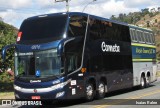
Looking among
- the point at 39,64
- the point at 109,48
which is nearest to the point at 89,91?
the point at 39,64

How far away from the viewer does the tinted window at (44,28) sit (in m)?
17.3

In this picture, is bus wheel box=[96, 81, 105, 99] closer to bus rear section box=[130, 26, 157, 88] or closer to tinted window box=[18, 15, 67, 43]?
tinted window box=[18, 15, 67, 43]

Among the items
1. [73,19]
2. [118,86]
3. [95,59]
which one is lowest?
[118,86]

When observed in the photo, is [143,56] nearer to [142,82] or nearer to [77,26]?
[142,82]

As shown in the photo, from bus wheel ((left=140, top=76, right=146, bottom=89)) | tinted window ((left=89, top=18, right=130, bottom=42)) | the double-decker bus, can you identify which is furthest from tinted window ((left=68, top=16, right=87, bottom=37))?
bus wheel ((left=140, top=76, right=146, bottom=89))

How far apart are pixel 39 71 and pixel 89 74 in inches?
112

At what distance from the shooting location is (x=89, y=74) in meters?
18.8

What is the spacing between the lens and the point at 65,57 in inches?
664

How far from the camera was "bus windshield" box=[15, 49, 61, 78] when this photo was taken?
1667 cm

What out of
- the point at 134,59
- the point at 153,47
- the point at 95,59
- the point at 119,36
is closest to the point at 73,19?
the point at 95,59

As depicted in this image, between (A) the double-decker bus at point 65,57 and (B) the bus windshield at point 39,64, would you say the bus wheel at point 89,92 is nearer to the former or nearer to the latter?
(A) the double-decker bus at point 65,57

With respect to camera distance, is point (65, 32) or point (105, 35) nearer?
point (65, 32)

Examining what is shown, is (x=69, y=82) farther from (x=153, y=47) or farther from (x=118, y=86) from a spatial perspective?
(x=153, y=47)

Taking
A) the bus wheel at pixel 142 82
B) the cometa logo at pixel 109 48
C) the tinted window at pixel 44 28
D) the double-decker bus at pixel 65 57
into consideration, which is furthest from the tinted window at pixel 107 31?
the bus wheel at pixel 142 82
